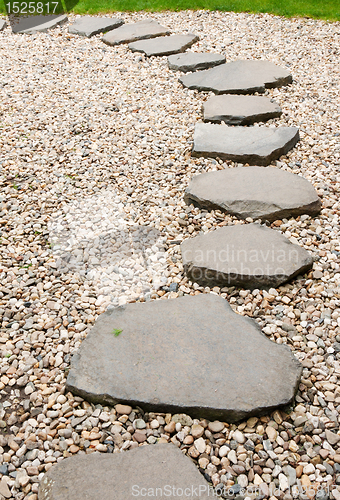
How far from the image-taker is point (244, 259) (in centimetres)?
242

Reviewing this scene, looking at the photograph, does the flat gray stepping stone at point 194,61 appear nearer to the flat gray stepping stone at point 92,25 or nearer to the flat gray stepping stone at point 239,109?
the flat gray stepping stone at point 239,109

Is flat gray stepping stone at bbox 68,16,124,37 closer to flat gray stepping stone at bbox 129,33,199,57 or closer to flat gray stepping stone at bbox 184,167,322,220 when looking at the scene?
flat gray stepping stone at bbox 129,33,199,57

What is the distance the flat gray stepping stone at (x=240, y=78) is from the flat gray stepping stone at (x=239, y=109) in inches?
8.5

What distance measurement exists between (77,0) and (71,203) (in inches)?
248

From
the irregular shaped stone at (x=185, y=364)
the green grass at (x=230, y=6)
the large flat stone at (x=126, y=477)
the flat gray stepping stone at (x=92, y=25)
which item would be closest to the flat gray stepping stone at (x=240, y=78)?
the flat gray stepping stone at (x=92, y=25)

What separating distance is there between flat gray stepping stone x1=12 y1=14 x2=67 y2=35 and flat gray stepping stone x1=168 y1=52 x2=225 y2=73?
8.35 ft

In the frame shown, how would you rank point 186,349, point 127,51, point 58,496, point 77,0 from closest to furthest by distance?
point 58,496 < point 186,349 < point 127,51 < point 77,0

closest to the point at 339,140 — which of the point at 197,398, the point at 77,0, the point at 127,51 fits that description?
the point at 197,398

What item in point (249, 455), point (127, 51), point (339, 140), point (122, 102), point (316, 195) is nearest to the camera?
point (249, 455)

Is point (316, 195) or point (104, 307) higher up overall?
point (316, 195)

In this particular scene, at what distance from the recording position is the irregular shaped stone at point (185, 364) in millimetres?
1773

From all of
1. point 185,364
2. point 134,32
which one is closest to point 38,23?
point 134,32

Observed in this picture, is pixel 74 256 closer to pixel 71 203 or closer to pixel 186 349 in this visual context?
pixel 71 203

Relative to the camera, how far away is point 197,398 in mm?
1766
